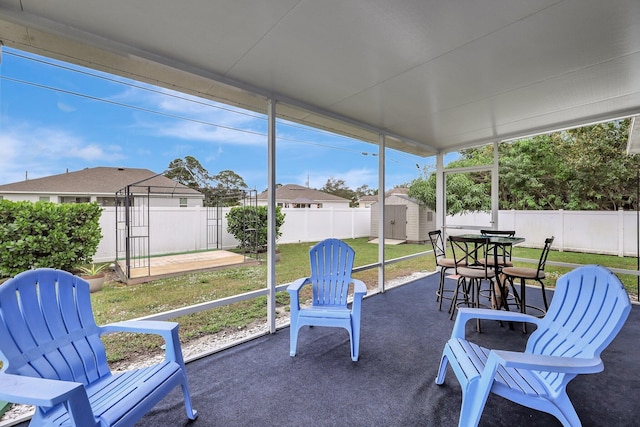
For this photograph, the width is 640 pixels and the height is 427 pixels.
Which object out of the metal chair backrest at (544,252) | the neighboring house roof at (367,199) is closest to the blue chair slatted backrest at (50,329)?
the metal chair backrest at (544,252)

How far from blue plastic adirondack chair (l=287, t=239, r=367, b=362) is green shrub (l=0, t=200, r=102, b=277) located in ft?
8.11

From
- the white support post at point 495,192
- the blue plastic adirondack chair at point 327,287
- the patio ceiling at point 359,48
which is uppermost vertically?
the patio ceiling at point 359,48

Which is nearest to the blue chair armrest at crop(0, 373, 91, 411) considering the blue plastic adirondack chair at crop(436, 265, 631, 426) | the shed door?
the blue plastic adirondack chair at crop(436, 265, 631, 426)

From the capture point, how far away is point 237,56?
2211 mm

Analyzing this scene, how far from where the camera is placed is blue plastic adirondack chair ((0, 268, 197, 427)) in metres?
1.08

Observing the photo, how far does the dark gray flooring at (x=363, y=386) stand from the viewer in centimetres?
174

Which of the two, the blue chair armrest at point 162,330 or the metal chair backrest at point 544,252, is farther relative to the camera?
the metal chair backrest at point 544,252

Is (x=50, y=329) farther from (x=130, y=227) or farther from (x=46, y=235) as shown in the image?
(x=130, y=227)

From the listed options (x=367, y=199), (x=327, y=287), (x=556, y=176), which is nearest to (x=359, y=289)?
(x=327, y=287)

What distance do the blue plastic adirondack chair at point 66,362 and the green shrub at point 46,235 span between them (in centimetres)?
148

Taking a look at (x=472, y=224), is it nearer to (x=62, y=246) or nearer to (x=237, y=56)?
(x=237, y=56)

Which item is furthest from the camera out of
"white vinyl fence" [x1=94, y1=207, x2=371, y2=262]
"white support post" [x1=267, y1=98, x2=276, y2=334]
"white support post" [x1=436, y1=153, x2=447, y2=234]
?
"white support post" [x1=436, y1=153, x2=447, y2=234]

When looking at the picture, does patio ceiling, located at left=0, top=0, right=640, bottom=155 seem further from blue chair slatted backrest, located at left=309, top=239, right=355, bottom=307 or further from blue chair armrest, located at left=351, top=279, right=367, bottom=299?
blue chair armrest, located at left=351, top=279, right=367, bottom=299

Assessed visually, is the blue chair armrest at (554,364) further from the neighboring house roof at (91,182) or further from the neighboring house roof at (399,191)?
the neighboring house roof at (399,191)
